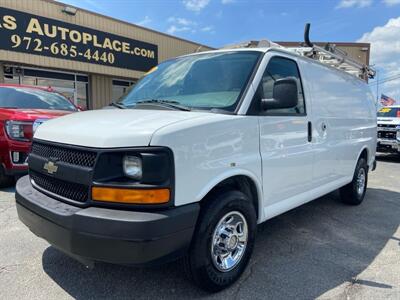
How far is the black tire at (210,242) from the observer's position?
2.59 metres

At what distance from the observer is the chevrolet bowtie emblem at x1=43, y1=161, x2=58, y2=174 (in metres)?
2.68

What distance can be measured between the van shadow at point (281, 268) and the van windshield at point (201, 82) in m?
1.51

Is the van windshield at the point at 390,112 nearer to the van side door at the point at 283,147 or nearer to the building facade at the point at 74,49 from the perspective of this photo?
the building facade at the point at 74,49

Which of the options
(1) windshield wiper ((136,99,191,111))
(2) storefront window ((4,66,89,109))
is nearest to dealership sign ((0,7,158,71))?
(2) storefront window ((4,66,89,109))

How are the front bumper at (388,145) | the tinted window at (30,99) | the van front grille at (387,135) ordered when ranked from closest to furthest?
the tinted window at (30,99) < the front bumper at (388,145) < the van front grille at (387,135)

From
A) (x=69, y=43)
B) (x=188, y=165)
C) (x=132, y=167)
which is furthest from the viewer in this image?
(x=69, y=43)

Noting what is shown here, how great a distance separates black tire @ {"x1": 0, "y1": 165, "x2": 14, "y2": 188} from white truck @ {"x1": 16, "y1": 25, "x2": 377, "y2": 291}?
108 inches

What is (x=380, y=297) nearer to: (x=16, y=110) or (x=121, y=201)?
(x=121, y=201)

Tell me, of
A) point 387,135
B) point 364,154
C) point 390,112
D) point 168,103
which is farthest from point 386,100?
point 168,103

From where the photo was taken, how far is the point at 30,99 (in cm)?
648

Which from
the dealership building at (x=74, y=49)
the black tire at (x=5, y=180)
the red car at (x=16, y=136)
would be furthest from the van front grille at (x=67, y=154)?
the dealership building at (x=74, y=49)

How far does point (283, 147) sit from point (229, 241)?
3.65 ft

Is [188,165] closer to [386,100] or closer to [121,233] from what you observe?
[121,233]

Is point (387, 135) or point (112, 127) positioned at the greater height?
point (112, 127)
